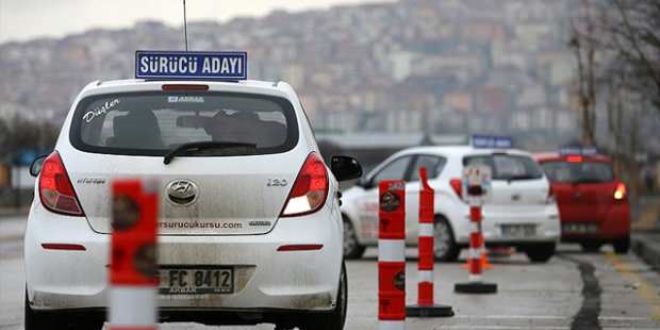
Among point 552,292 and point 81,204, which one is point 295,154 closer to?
point 81,204

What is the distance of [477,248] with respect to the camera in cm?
1593

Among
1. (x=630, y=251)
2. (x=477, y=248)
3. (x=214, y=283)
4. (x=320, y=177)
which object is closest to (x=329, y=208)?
(x=320, y=177)

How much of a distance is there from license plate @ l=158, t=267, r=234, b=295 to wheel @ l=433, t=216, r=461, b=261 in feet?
41.6

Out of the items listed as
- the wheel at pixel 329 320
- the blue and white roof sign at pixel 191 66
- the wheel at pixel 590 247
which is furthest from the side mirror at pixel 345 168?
the wheel at pixel 590 247

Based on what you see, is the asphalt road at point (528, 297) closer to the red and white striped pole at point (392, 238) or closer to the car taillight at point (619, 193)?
the car taillight at point (619, 193)

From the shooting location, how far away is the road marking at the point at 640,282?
14.2m

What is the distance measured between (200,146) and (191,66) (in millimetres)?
1116

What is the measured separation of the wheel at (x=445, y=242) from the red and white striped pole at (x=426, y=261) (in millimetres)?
8329

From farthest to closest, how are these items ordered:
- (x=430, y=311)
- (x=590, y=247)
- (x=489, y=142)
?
(x=590, y=247), (x=489, y=142), (x=430, y=311)

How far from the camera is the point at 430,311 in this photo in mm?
12922

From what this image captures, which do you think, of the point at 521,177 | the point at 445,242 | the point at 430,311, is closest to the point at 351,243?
the point at 445,242

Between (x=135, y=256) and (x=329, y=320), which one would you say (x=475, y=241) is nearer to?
(x=329, y=320)

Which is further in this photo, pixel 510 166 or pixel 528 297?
pixel 510 166

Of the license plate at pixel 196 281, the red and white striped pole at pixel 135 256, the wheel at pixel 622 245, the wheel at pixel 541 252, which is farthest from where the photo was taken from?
the wheel at pixel 622 245
